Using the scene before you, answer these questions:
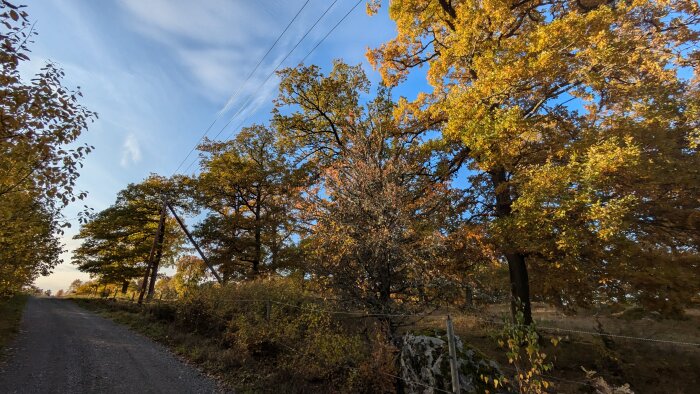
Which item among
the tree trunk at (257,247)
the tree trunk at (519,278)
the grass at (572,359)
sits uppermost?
the tree trunk at (257,247)

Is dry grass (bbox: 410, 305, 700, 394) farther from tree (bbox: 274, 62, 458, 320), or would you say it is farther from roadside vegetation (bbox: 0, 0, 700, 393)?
tree (bbox: 274, 62, 458, 320)

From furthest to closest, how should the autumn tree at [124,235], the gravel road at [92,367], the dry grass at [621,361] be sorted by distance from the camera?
1. the autumn tree at [124,235]
2. the dry grass at [621,361]
3. the gravel road at [92,367]

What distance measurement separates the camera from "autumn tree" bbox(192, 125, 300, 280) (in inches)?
894

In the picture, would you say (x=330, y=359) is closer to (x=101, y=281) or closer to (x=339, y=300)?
(x=339, y=300)

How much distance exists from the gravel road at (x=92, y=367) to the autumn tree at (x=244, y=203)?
1028 centimetres

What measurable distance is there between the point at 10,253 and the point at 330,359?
10.3 meters

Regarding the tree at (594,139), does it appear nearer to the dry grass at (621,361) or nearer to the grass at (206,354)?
the dry grass at (621,361)

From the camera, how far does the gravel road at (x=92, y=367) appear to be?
281 inches

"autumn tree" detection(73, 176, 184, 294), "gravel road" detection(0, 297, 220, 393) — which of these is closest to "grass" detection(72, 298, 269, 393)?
"gravel road" detection(0, 297, 220, 393)

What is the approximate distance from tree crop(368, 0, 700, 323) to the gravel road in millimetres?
9393

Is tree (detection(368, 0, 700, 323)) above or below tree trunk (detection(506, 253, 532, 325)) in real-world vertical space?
above

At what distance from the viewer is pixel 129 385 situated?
7.32 meters

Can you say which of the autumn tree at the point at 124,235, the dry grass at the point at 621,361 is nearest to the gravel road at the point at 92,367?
the dry grass at the point at 621,361

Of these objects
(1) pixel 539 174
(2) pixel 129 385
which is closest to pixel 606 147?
(1) pixel 539 174
